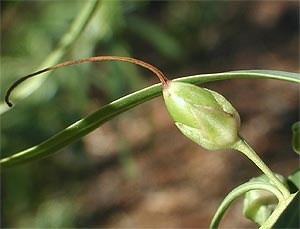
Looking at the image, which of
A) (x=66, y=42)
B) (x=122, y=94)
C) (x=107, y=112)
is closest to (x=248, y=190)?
(x=107, y=112)

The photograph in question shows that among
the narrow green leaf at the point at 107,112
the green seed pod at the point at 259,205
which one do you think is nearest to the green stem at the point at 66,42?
the narrow green leaf at the point at 107,112

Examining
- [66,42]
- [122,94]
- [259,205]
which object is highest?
[122,94]

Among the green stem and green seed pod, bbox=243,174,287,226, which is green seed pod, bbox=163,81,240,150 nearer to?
green seed pod, bbox=243,174,287,226

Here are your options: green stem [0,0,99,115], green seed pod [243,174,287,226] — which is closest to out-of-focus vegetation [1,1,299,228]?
green stem [0,0,99,115]

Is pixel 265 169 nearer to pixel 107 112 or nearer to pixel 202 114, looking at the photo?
pixel 202 114

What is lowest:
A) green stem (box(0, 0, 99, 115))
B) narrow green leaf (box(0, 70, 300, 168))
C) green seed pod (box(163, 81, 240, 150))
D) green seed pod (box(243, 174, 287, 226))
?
green seed pod (box(243, 174, 287, 226))

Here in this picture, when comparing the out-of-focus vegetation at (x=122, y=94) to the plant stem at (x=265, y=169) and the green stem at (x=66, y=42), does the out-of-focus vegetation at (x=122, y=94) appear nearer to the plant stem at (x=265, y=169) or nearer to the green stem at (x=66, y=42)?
the green stem at (x=66, y=42)
